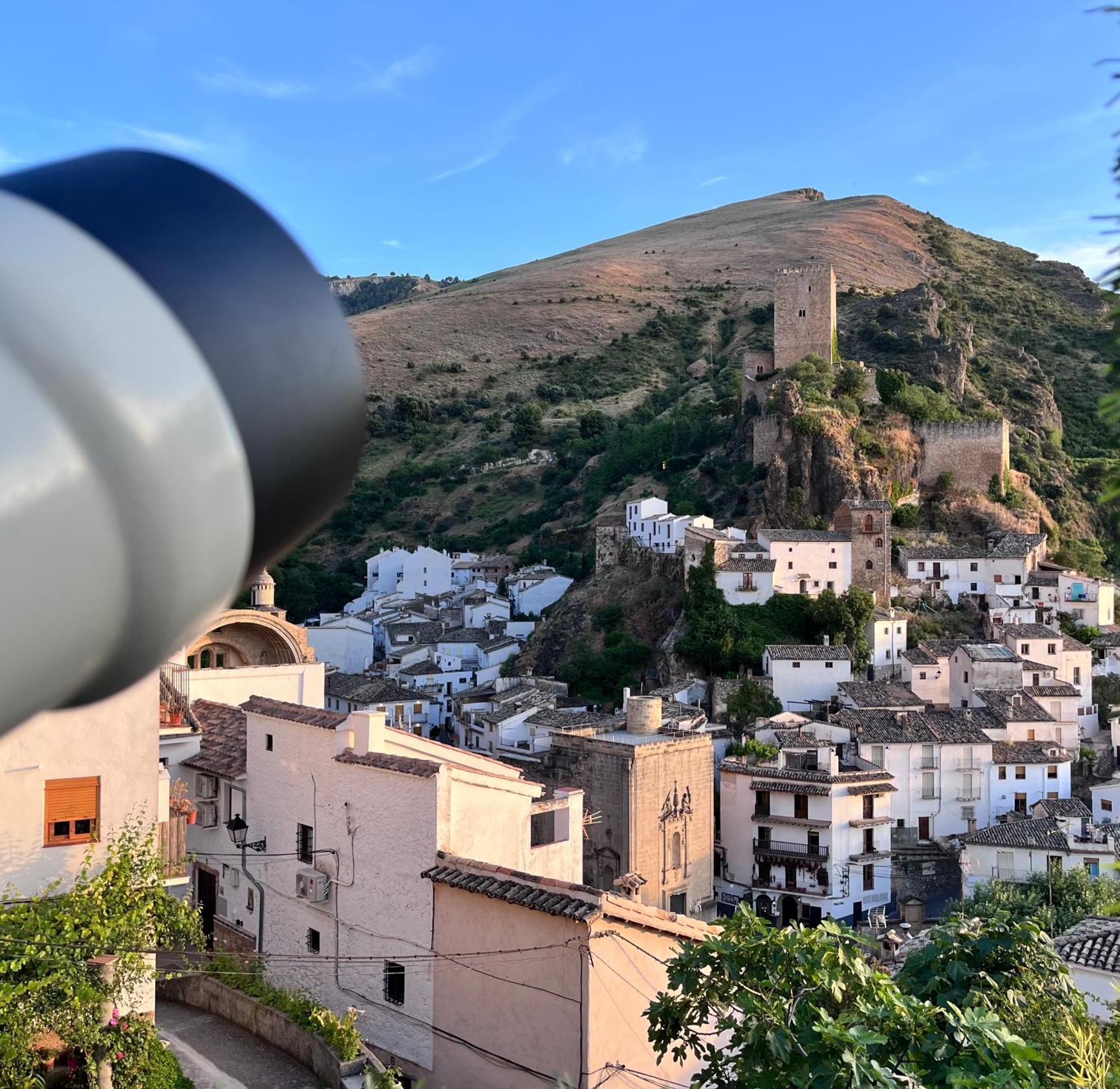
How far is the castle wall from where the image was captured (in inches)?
1884

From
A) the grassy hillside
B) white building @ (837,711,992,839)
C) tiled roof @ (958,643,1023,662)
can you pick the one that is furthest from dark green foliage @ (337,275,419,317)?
white building @ (837,711,992,839)

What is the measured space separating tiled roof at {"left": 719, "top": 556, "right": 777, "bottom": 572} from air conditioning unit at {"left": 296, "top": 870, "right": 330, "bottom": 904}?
28.3 meters

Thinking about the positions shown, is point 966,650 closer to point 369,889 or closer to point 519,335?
point 369,889

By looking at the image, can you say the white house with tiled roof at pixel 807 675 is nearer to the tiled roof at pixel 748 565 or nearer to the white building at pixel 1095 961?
the tiled roof at pixel 748 565

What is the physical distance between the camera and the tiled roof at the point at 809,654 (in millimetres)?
36438

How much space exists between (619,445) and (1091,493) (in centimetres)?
2541

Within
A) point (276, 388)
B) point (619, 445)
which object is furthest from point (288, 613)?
point (276, 388)

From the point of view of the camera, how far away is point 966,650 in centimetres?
3719

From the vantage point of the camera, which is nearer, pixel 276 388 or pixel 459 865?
pixel 276 388

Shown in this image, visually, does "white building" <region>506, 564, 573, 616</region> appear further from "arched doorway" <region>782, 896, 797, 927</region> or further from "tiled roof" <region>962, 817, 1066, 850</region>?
"tiled roof" <region>962, 817, 1066, 850</region>

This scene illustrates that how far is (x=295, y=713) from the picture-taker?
45.0 feet

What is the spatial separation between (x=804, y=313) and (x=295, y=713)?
45.5 metres

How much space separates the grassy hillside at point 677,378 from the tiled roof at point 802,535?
11.3 ft

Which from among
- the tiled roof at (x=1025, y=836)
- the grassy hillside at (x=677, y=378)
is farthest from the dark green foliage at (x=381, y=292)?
the tiled roof at (x=1025, y=836)
